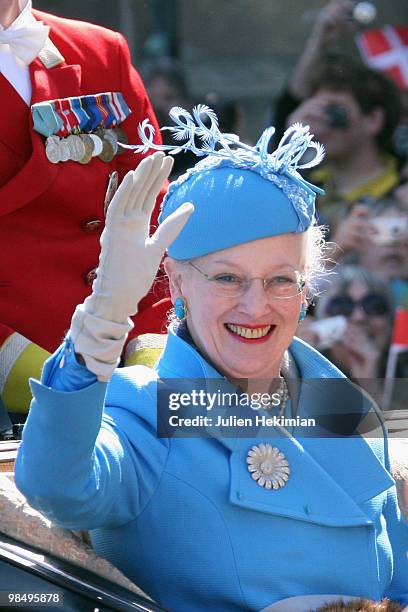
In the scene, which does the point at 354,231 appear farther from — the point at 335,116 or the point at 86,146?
the point at 86,146

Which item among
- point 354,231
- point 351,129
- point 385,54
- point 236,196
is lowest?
point 236,196

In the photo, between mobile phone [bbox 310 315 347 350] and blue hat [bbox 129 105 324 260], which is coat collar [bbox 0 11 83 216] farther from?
mobile phone [bbox 310 315 347 350]

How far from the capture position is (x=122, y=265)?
172 cm

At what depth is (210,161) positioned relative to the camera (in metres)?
2.27

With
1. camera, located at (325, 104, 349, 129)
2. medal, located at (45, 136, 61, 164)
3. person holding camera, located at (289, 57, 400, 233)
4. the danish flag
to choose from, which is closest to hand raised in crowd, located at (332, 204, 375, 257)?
person holding camera, located at (289, 57, 400, 233)

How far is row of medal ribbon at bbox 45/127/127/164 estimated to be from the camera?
273cm

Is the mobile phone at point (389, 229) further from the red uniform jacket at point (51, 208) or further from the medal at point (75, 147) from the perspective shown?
the medal at point (75, 147)

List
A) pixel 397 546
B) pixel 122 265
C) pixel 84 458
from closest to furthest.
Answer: pixel 122 265 → pixel 84 458 → pixel 397 546

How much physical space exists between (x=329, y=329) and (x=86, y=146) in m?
2.34

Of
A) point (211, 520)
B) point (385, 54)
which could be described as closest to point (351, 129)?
point (385, 54)

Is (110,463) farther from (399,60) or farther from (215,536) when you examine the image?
(399,60)

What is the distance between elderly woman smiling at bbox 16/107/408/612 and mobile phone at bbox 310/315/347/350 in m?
2.60

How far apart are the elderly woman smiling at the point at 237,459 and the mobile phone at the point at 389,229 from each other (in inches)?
105

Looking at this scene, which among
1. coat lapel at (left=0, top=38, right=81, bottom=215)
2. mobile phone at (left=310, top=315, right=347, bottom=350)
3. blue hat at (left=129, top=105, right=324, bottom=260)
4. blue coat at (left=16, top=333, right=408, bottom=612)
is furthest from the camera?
mobile phone at (left=310, top=315, right=347, bottom=350)
